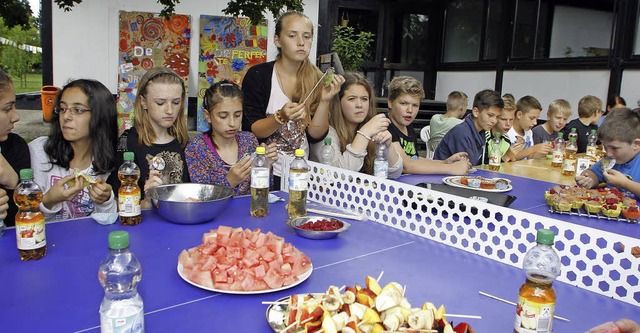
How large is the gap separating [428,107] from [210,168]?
9236mm

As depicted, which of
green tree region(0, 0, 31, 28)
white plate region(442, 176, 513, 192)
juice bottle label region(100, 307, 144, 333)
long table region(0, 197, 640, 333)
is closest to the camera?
juice bottle label region(100, 307, 144, 333)

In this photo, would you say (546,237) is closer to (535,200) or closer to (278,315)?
(278,315)

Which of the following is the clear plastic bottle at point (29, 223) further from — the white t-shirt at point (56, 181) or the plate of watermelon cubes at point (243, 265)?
the white t-shirt at point (56, 181)

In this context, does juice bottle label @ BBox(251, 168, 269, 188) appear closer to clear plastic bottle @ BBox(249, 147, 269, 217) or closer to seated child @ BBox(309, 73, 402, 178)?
clear plastic bottle @ BBox(249, 147, 269, 217)

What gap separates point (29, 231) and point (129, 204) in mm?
483

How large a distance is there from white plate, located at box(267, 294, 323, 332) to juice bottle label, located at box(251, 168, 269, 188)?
38.8 inches

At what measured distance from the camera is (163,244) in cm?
193

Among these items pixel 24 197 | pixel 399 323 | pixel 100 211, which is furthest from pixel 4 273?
pixel 399 323

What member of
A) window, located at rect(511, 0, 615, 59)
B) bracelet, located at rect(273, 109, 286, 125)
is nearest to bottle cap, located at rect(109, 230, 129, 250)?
bracelet, located at rect(273, 109, 286, 125)

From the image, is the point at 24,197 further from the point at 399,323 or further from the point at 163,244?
the point at 399,323

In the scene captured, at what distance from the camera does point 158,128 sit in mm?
2812

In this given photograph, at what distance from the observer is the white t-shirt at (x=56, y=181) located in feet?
7.95

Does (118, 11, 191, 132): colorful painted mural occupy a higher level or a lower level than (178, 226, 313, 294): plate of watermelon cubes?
higher

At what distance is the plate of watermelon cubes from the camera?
4.89 feet
